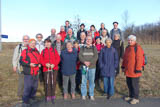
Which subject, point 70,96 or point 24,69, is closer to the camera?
point 24,69

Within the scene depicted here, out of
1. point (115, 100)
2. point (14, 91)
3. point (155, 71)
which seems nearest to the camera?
point (115, 100)

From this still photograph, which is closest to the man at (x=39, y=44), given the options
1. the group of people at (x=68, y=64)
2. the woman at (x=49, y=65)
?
the group of people at (x=68, y=64)

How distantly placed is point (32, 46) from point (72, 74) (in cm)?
156

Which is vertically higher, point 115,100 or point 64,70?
point 64,70

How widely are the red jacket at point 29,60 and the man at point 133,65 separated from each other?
9.23ft

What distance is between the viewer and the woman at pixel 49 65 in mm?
4938

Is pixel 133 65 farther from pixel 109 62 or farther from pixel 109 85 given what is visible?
pixel 109 85

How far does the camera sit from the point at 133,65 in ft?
15.9

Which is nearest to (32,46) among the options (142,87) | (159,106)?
(159,106)

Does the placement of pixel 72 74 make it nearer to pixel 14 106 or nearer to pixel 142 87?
pixel 14 106

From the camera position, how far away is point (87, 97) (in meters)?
5.44

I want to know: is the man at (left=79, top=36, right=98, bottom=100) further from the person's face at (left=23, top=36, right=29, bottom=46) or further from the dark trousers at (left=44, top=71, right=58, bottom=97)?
the person's face at (left=23, top=36, right=29, bottom=46)

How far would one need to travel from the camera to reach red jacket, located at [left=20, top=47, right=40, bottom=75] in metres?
4.56

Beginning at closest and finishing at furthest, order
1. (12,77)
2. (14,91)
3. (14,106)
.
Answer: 1. (14,106)
2. (14,91)
3. (12,77)
